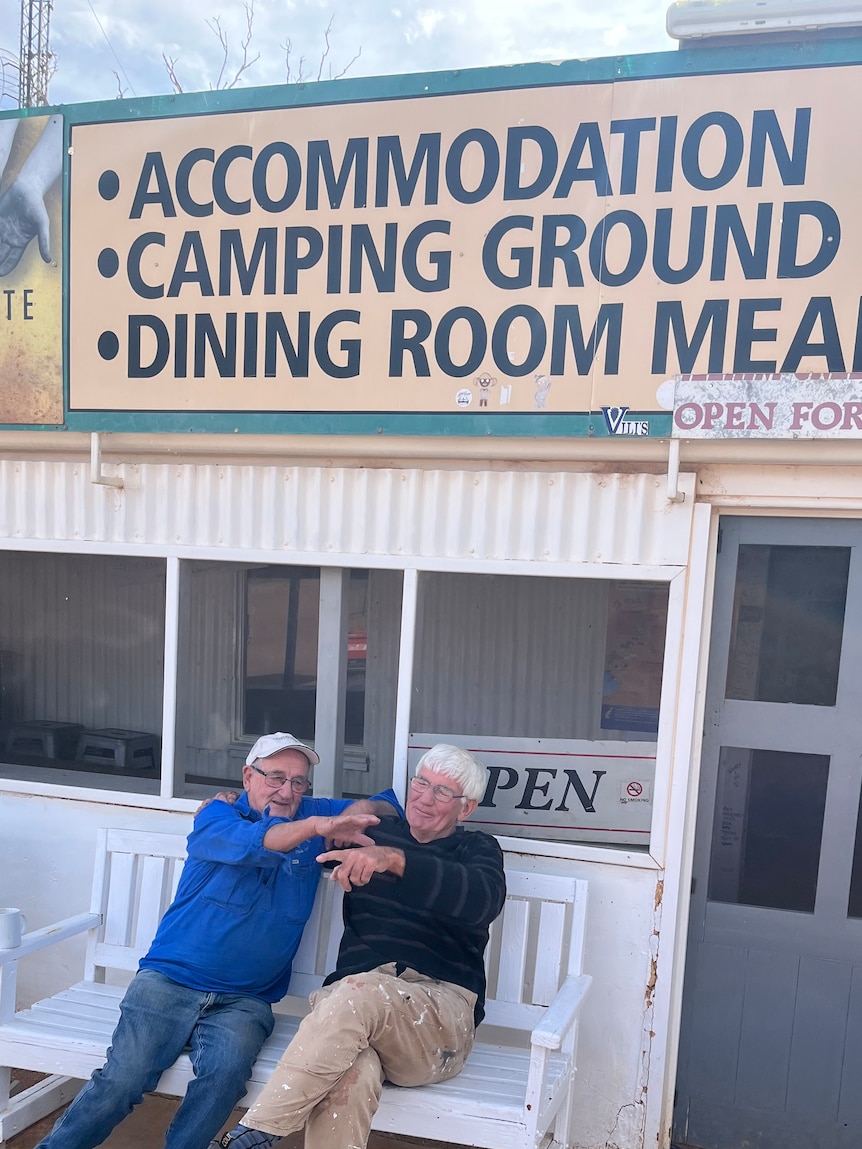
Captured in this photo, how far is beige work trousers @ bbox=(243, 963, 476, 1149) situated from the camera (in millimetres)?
2445

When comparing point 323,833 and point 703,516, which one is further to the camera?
point 703,516

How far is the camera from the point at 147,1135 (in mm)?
3141

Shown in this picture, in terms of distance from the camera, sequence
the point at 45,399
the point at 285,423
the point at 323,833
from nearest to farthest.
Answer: the point at 323,833, the point at 285,423, the point at 45,399

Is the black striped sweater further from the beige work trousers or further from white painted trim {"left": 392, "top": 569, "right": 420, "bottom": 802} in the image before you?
white painted trim {"left": 392, "top": 569, "right": 420, "bottom": 802}

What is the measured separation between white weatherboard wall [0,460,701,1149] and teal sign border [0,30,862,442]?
182 millimetres

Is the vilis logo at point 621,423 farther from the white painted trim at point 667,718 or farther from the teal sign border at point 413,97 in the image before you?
the white painted trim at point 667,718

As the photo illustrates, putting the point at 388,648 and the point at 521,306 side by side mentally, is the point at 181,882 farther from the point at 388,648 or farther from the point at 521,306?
the point at 388,648

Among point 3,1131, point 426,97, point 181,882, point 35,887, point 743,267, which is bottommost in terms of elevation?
point 3,1131

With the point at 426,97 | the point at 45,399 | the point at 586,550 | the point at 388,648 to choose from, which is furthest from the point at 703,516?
the point at 388,648

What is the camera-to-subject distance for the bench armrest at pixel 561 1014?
242cm

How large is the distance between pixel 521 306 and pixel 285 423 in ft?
3.11

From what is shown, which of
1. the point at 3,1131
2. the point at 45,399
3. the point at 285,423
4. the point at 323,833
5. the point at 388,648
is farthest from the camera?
the point at 388,648

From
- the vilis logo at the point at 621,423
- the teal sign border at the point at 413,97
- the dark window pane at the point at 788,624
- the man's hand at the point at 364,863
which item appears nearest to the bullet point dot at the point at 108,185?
the teal sign border at the point at 413,97

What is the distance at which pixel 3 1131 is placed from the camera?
9.63ft
